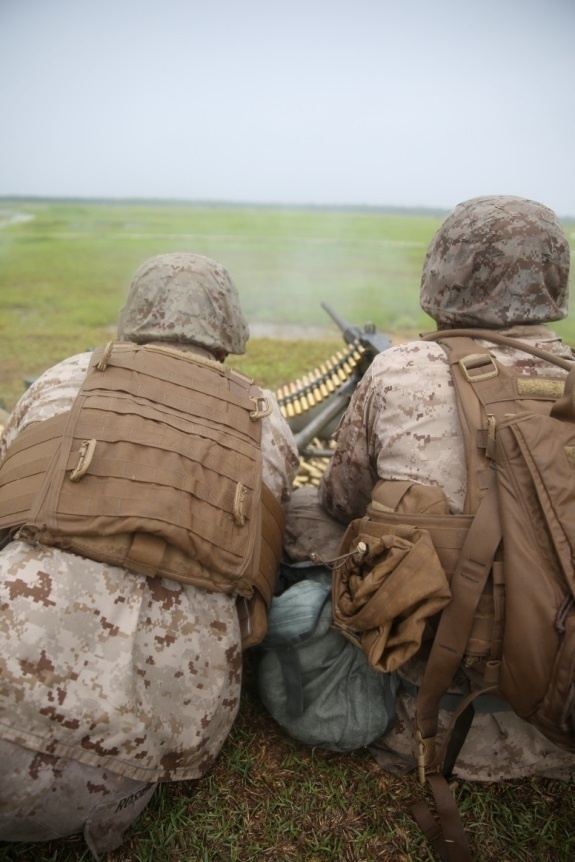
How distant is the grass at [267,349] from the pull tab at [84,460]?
1369 millimetres

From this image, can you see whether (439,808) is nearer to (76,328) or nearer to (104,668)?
(104,668)

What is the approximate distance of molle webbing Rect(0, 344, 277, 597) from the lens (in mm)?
1971

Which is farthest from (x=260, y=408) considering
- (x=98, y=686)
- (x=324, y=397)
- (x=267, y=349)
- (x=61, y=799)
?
(x=267, y=349)

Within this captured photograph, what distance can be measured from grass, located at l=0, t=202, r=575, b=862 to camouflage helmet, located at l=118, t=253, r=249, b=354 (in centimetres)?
167

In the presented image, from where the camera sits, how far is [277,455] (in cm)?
262

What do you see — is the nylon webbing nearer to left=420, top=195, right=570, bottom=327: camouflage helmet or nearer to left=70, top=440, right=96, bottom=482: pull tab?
left=420, top=195, right=570, bottom=327: camouflage helmet

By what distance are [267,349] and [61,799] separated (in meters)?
7.09

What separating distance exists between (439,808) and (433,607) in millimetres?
805

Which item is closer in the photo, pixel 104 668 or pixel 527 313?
pixel 104 668

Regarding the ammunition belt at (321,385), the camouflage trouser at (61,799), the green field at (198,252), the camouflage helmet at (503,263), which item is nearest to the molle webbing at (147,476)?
the camouflage trouser at (61,799)

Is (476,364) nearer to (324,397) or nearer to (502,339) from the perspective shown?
(502,339)

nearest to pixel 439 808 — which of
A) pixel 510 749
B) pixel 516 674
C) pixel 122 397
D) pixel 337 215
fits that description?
pixel 510 749

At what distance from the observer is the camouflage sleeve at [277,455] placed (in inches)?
101

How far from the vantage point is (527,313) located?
2500mm
